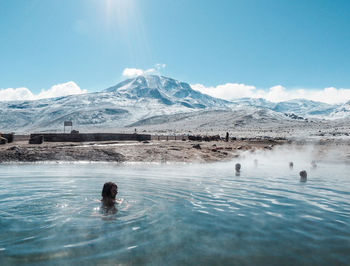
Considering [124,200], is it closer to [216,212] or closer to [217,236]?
[216,212]

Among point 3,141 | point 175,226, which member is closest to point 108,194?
point 175,226

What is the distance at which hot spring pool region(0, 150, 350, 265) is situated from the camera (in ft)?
19.3

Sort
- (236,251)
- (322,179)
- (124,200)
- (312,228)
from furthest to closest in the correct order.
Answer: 1. (322,179)
2. (124,200)
3. (312,228)
4. (236,251)

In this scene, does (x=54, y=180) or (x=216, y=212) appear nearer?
(x=216, y=212)

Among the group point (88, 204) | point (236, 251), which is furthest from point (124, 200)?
point (236, 251)

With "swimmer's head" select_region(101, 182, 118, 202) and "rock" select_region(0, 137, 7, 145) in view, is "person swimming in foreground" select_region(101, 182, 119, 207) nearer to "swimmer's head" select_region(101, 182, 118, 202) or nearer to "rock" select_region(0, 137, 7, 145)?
"swimmer's head" select_region(101, 182, 118, 202)

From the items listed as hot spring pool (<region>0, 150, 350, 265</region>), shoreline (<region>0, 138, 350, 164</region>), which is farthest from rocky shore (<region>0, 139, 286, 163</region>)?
hot spring pool (<region>0, 150, 350, 265</region>)

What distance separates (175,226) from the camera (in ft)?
25.5

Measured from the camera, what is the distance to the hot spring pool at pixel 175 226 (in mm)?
5891

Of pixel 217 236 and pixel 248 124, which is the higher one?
pixel 248 124

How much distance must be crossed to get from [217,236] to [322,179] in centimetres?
1247

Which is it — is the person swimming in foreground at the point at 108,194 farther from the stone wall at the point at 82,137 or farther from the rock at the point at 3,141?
the stone wall at the point at 82,137

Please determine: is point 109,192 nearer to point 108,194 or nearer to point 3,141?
point 108,194

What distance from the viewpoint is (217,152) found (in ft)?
105
